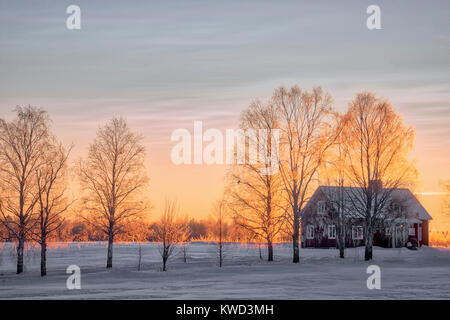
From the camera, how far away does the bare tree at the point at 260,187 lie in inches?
1512

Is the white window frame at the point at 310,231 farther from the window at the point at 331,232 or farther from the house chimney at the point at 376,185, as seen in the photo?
the house chimney at the point at 376,185

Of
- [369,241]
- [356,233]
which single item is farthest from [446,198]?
[369,241]

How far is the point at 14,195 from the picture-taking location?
122 feet

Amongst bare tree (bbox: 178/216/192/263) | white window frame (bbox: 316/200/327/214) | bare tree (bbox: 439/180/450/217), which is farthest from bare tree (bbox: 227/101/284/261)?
bare tree (bbox: 439/180/450/217)

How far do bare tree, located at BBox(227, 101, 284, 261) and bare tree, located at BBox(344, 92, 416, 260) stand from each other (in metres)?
6.06

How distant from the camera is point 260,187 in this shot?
39.4 metres

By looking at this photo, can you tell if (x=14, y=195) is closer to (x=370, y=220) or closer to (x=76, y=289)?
(x=76, y=289)

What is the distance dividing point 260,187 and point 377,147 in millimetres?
9404

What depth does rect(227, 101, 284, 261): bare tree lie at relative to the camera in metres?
38.4

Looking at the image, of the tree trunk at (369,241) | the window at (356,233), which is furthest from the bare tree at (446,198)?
the tree trunk at (369,241)

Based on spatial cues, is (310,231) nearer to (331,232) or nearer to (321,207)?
(331,232)

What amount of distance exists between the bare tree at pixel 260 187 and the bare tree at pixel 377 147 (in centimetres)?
606
